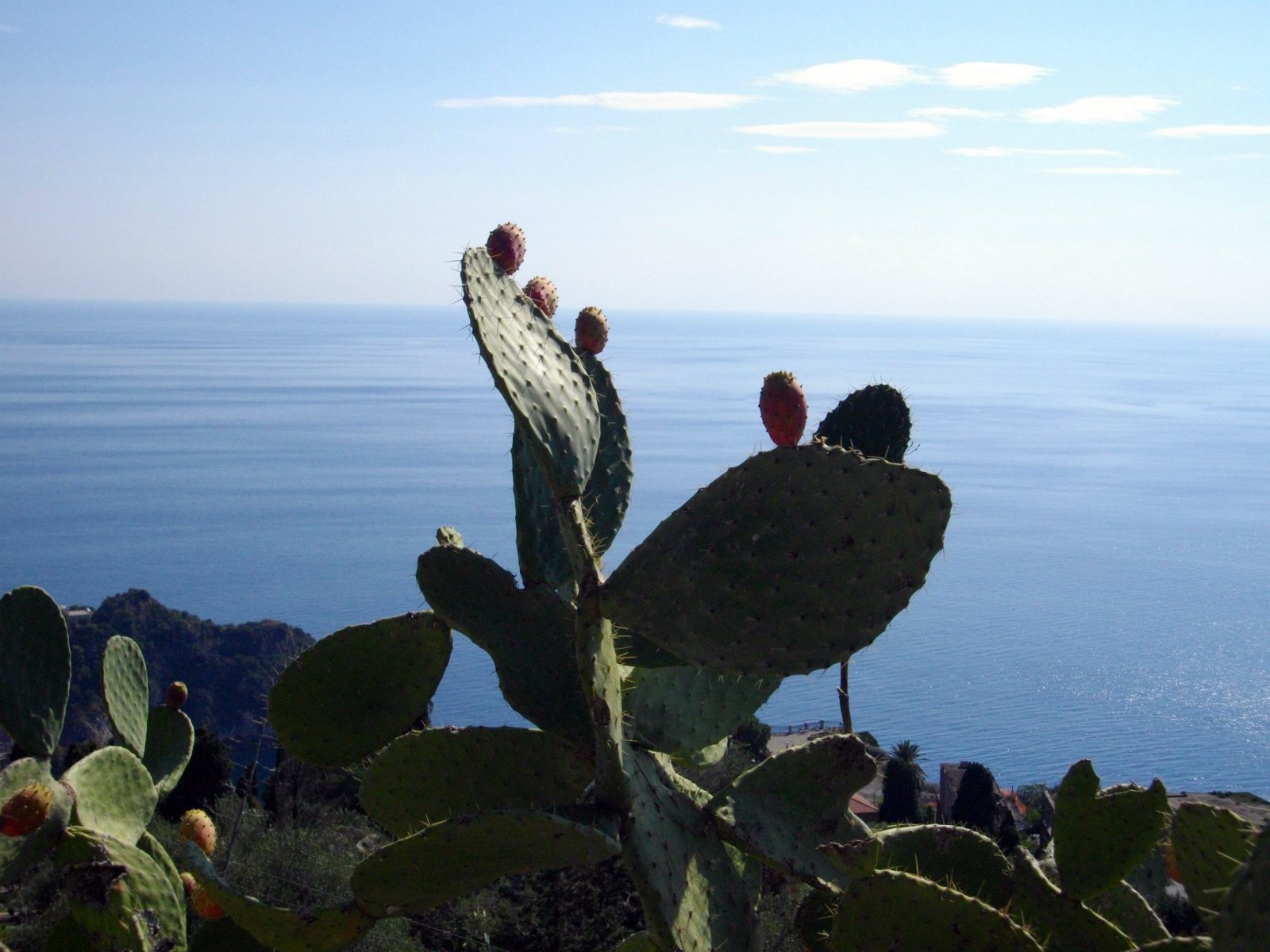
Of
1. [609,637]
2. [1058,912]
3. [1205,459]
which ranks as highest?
[609,637]

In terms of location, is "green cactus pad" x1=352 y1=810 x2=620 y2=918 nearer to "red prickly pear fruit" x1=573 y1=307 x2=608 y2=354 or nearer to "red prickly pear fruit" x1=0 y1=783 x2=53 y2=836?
"red prickly pear fruit" x1=573 y1=307 x2=608 y2=354

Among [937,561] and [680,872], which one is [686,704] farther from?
[937,561]

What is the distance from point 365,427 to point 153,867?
7595 cm

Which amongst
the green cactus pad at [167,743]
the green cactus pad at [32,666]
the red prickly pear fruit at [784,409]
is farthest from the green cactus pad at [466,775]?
the green cactus pad at [167,743]

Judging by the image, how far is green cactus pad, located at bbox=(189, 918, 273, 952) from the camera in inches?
70.9

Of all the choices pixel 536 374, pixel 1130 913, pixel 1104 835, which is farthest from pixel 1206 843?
pixel 536 374

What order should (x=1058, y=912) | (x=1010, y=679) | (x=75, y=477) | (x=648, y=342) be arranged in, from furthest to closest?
(x=648, y=342) < (x=75, y=477) < (x=1010, y=679) < (x=1058, y=912)

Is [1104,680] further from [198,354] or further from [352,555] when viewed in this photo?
[198,354]

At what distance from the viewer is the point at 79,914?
2.31 meters

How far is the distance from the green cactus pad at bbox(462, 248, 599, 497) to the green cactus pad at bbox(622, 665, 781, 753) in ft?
1.17

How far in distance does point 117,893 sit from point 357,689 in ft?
3.82

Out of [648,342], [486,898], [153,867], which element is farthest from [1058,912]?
[648,342]

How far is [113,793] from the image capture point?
8.41 feet

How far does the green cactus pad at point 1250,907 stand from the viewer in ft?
2.07
